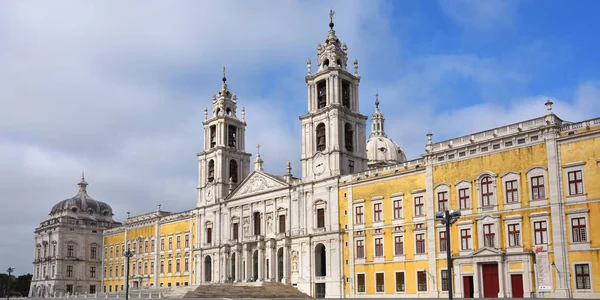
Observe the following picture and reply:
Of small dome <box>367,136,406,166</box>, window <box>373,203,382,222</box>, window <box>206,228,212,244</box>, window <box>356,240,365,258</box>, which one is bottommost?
window <box>356,240,365,258</box>

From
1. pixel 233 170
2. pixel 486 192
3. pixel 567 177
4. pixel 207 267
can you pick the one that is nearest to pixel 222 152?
pixel 233 170

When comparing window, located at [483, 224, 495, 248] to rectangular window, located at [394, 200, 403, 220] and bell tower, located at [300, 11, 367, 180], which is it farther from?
bell tower, located at [300, 11, 367, 180]

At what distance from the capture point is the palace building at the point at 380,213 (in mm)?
41375

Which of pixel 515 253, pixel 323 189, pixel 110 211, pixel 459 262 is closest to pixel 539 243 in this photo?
pixel 515 253

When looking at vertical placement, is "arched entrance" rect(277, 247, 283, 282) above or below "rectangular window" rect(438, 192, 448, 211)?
below

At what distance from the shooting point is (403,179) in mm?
51500

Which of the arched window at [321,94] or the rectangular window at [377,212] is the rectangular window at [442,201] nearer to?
the rectangular window at [377,212]

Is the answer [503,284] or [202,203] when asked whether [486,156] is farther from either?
[202,203]

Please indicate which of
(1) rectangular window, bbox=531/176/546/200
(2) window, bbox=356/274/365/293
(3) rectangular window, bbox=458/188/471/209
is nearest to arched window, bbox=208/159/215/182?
(2) window, bbox=356/274/365/293

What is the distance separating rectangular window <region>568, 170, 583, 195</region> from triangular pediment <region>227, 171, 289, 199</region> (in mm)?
27869

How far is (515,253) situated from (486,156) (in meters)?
7.06

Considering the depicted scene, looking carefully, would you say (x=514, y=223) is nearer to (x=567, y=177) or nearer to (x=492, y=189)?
(x=492, y=189)

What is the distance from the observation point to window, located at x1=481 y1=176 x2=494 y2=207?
45.5 metres

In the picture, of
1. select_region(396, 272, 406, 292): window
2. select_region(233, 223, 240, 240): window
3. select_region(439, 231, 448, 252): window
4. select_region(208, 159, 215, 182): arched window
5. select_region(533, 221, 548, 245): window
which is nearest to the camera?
select_region(533, 221, 548, 245): window
